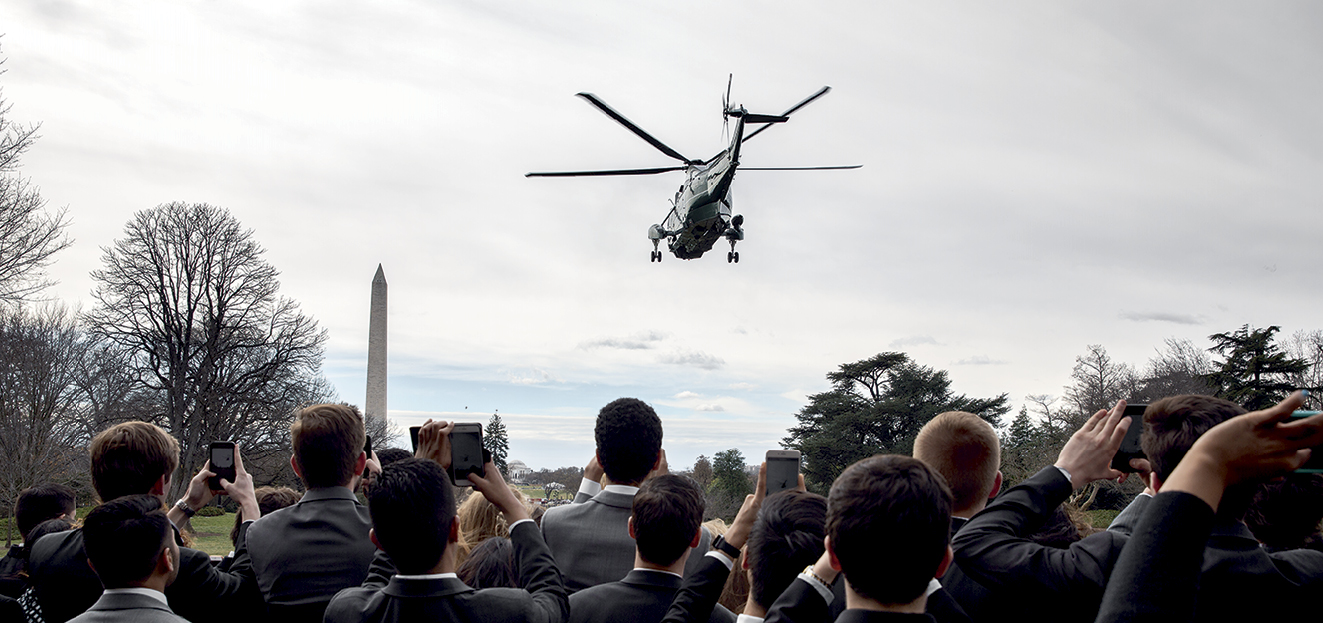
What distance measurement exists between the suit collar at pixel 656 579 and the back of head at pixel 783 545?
0.39 m

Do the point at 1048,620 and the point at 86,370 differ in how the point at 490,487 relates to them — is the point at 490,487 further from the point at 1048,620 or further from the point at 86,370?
the point at 86,370

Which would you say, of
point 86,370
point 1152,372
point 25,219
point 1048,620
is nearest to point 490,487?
point 1048,620

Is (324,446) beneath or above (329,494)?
above

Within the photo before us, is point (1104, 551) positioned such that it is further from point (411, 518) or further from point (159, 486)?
point (159, 486)

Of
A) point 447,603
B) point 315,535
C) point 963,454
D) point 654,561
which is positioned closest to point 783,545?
point 654,561

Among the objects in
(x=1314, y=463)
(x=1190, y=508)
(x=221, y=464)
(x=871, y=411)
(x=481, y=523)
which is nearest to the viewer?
(x=1190, y=508)

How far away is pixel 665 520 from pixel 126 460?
245 centimetres

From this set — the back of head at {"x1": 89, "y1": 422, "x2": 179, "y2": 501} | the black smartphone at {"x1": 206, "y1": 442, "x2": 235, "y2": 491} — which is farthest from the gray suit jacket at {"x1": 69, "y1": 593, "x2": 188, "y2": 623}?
the black smartphone at {"x1": 206, "y1": 442, "x2": 235, "y2": 491}

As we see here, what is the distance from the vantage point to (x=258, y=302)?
3291 cm

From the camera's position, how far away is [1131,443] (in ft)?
9.26

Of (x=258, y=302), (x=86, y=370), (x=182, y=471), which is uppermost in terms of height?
(x=258, y=302)

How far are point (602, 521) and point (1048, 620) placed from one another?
1.84 m

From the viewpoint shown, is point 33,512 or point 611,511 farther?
point 33,512

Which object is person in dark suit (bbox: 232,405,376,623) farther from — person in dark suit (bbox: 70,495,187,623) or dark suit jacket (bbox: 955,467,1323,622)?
dark suit jacket (bbox: 955,467,1323,622)
